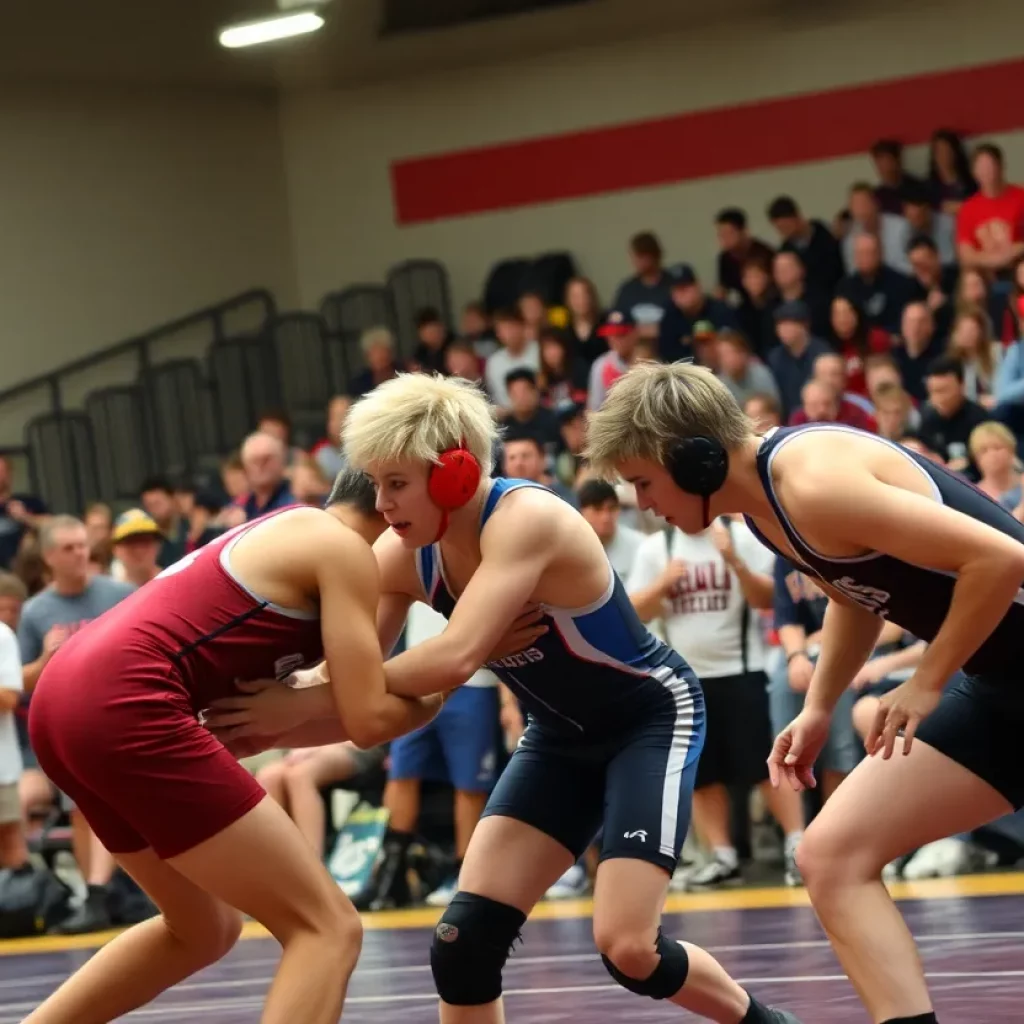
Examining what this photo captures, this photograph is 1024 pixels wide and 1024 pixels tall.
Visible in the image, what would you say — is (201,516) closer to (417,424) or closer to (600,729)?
(600,729)

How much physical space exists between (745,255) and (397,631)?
29.5 ft

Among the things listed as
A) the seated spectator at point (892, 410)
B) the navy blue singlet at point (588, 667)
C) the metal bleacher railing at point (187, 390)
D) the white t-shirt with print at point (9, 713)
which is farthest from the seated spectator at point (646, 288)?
the navy blue singlet at point (588, 667)

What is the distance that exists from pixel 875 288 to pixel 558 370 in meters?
1.86

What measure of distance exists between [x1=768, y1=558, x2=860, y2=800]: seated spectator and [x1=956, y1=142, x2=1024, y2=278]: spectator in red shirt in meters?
3.90

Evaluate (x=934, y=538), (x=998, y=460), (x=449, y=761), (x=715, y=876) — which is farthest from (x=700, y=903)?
(x=934, y=538)

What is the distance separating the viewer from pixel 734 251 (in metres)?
13.3

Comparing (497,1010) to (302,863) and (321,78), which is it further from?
(321,78)

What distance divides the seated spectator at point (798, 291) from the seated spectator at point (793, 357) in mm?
627

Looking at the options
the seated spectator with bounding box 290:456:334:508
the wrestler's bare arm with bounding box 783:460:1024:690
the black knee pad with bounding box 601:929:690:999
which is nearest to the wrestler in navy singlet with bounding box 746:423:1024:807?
the wrestler's bare arm with bounding box 783:460:1024:690

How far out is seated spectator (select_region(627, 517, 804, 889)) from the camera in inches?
325

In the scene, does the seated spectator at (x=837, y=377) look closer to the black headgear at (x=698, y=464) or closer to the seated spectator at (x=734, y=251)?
the seated spectator at (x=734, y=251)

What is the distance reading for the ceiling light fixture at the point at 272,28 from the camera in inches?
560

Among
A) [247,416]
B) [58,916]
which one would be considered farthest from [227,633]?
[247,416]

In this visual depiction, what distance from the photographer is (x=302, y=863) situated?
3980 mm
